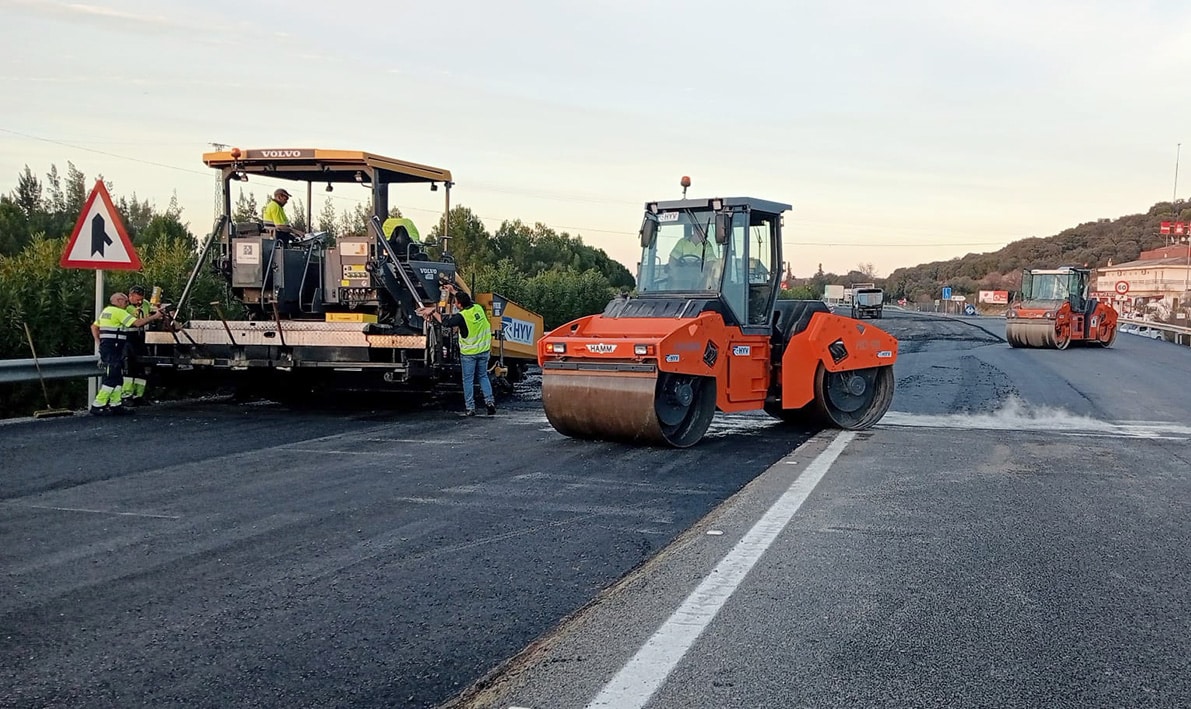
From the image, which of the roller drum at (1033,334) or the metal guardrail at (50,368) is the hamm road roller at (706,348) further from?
the roller drum at (1033,334)

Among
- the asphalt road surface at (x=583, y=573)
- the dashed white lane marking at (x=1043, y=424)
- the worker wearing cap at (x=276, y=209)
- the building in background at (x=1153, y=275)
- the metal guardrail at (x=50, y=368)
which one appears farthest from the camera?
the building in background at (x=1153, y=275)

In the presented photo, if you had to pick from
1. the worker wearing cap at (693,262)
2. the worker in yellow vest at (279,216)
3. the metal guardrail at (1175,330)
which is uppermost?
the worker in yellow vest at (279,216)

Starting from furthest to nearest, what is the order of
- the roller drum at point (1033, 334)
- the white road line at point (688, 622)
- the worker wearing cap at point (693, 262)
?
the roller drum at point (1033, 334)
the worker wearing cap at point (693, 262)
the white road line at point (688, 622)

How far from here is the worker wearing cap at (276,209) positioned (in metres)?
12.5

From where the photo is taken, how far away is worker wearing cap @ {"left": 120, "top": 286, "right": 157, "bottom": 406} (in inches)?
468

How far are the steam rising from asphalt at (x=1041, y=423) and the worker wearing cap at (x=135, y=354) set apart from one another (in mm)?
8565

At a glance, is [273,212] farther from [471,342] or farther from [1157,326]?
[1157,326]

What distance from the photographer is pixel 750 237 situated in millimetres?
11102

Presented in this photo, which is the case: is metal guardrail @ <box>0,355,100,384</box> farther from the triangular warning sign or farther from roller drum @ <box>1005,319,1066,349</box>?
roller drum @ <box>1005,319,1066,349</box>

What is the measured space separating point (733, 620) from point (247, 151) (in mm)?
9889


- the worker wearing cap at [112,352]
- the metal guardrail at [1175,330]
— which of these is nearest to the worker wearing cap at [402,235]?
the worker wearing cap at [112,352]

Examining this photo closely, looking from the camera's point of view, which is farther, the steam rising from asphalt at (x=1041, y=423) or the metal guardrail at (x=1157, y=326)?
the metal guardrail at (x=1157, y=326)

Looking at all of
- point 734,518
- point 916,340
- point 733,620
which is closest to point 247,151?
point 734,518

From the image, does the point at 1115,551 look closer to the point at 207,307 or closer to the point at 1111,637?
the point at 1111,637
